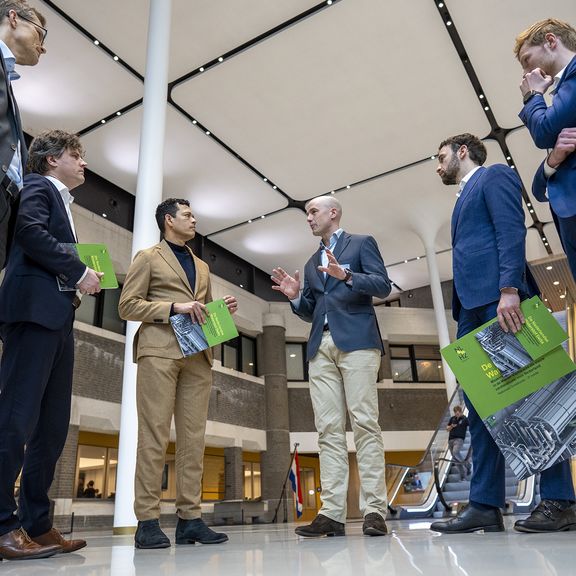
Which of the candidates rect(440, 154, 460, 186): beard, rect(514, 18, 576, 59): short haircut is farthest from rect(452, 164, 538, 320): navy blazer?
rect(514, 18, 576, 59): short haircut

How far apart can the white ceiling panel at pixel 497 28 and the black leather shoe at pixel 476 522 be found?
345 inches

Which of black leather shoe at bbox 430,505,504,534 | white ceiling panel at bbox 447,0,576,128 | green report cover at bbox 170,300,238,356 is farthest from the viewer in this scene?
white ceiling panel at bbox 447,0,576,128

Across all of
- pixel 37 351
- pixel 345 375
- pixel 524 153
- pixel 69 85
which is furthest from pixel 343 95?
pixel 37 351

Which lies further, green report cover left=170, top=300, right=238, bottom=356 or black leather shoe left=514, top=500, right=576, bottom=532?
green report cover left=170, top=300, right=238, bottom=356

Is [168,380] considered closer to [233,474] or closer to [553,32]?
[553,32]

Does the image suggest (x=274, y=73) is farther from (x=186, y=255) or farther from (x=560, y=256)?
(x=560, y=256)

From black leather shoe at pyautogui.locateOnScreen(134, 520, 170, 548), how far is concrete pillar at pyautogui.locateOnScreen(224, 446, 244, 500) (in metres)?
14.7

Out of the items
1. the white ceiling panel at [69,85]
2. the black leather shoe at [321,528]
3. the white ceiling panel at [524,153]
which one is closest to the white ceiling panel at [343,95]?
the white ceiling panel at [524,153]

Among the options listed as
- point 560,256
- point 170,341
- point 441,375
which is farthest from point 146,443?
point 441,375

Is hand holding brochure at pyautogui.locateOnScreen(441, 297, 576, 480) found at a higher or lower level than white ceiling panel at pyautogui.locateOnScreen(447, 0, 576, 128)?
lower

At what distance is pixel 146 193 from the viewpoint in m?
7.50

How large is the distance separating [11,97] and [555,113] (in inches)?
87.7

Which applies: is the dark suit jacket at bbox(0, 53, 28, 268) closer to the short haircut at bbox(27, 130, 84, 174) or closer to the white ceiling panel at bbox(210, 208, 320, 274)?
the short haircut at bbox(27, 130, 84, 174)

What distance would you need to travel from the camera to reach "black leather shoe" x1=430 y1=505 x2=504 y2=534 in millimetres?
2797
